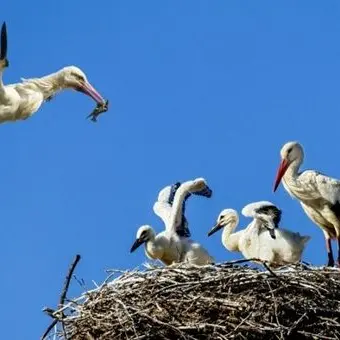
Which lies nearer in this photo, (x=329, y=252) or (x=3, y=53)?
(x=3, y=53)

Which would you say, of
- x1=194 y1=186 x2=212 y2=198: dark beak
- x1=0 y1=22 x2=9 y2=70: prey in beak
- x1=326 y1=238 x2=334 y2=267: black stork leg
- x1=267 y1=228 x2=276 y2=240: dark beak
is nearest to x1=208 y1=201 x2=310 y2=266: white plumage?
x1=267 y1=228 x2=276 y2=240: dark beak

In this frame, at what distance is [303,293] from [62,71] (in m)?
5.21

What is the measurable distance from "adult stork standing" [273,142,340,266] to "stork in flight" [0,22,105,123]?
5.38 feet

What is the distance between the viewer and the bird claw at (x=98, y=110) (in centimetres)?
1389

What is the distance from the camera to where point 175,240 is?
14.4 m

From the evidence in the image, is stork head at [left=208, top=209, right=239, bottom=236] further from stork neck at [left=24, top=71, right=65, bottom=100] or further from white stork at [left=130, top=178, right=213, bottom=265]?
stork neck at [left=24, top=71, right=65, bottom=100]

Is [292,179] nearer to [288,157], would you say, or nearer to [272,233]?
[288,157]

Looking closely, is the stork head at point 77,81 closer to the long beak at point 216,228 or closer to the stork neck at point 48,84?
the stork neck at point 48,84

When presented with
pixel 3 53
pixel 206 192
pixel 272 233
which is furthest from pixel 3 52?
pixel 206 192

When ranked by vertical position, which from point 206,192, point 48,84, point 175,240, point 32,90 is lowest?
point 175,240

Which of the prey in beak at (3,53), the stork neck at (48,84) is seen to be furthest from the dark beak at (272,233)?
the prey in beak at (3,53)

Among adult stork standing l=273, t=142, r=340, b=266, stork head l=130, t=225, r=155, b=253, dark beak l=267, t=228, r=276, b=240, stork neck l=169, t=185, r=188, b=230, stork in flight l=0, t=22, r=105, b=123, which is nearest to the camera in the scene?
stork in flight l=0, t=22, r=105, b=123

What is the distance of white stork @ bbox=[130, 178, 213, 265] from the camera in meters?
13.9

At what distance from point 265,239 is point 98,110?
182 cm
